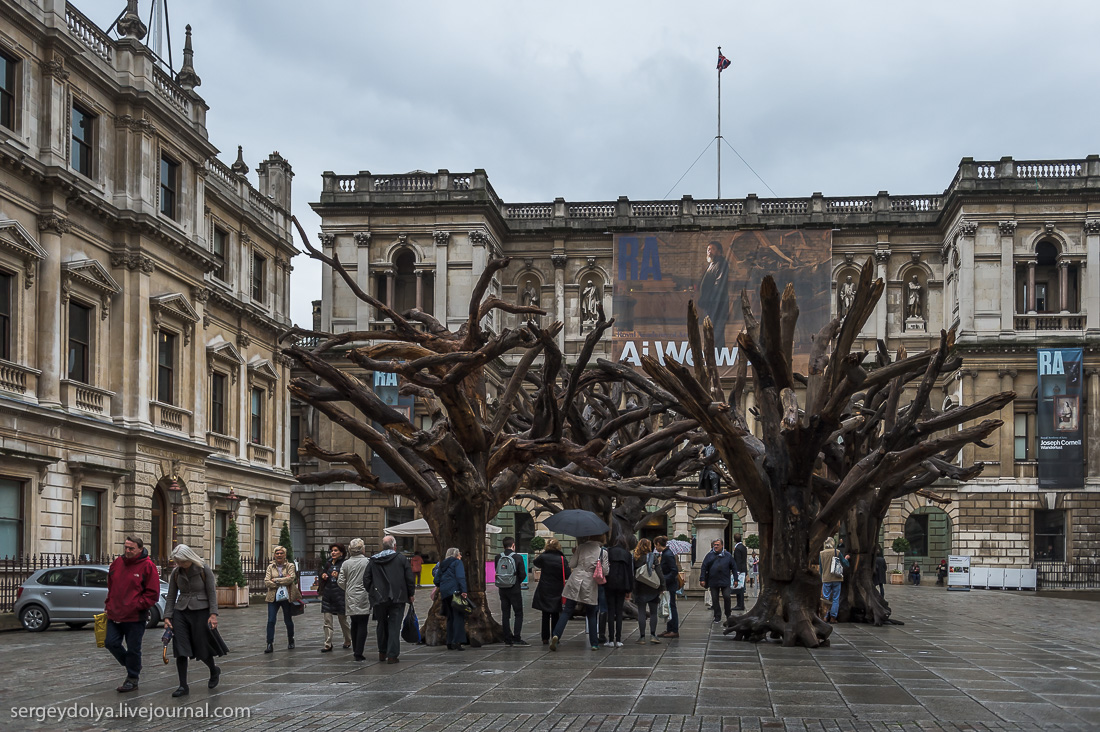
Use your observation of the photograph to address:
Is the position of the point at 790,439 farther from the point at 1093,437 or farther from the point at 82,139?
the point at 1093,437

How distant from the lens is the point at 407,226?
60.6 m

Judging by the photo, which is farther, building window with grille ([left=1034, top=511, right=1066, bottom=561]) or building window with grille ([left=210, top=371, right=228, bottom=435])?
building window with grille ([left=1034, top=511, right=1066, bottom=561])

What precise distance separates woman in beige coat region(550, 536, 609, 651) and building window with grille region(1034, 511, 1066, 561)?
43.7 metres

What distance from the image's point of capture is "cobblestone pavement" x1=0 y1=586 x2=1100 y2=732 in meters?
11.0

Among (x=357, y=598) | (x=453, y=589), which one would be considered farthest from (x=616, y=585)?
(x=357, y=598)

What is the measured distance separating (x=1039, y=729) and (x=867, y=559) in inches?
557

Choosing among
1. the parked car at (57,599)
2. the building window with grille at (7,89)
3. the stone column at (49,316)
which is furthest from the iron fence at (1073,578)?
the building window with grille at (7,89)

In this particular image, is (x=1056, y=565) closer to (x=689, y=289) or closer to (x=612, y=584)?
(x=689, y=289)

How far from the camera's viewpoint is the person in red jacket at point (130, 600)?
1293cm

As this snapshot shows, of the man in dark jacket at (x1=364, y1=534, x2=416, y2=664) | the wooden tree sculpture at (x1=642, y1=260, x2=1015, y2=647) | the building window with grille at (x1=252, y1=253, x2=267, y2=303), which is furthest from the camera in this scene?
the building window with grille at (x1=252, y1=253, x2=267, y2=303)

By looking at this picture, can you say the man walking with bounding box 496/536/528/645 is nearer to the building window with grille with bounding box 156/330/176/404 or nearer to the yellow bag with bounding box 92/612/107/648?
the yellow bag with bounding box 92/612/107/648

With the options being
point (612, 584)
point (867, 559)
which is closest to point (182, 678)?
point (612, 584)

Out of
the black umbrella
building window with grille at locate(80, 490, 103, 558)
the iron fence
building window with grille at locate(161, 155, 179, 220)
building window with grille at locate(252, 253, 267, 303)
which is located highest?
building window with grille at locate(161, 155, 179, 220)

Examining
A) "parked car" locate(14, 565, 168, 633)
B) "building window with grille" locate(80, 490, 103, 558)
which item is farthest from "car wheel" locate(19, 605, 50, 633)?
"building window with grille" locate(80, 490, 103, 558)
